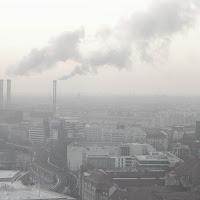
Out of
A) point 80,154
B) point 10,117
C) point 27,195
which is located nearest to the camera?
point 27,195

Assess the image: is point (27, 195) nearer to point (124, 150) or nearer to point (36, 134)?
point (124, 150)

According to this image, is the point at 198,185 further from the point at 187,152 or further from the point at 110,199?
the point at 187,152

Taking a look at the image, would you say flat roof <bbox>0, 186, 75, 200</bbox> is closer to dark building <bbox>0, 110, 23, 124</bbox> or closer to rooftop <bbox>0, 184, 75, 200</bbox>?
rooftop <bbox>0, 184, 75, 200</bbox>

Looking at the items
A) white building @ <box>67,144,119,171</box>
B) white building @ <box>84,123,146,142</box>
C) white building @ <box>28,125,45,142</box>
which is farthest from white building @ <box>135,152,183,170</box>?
white building @ <box>28,125,45,142</box>

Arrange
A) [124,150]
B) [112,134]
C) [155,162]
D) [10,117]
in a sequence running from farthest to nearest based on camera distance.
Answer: [10,117]
[112,134]
[124,150]
[155,162]

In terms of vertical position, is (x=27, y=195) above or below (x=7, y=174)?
above

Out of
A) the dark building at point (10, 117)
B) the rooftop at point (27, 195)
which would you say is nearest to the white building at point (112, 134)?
the dark building at point (10, 117)

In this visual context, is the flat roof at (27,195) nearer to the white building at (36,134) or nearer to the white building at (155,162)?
the white building at (155,162)

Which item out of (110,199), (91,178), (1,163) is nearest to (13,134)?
(1,163)

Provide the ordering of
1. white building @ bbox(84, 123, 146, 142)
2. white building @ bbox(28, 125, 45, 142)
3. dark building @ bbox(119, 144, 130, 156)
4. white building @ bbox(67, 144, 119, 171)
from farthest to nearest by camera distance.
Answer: white building @ bbox(28, 125, 45, 142) < white building @ bbox(84, 123, 146, 142) < dark building @ bbox(119, 144, 130, 156) < white building @ bbox(67, 144, 119, 171)

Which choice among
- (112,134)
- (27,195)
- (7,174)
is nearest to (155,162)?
(7,174)

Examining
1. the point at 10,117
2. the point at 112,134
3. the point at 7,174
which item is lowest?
the point at 7,174
